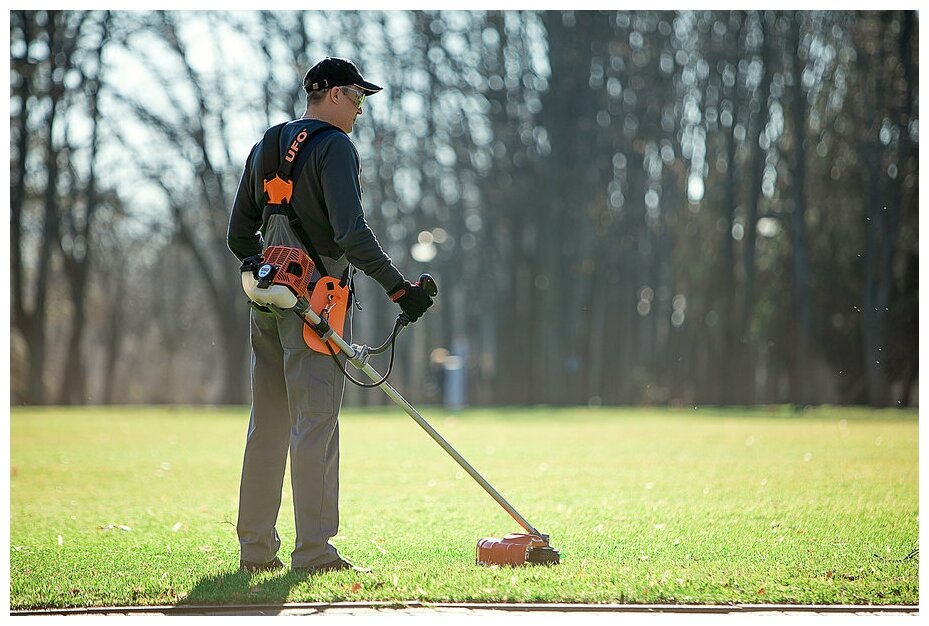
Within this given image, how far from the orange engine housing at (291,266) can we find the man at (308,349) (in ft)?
0.30

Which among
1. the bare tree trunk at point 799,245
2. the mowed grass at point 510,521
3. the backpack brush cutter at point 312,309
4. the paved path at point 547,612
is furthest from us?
the bare tree trunk at point 799,245

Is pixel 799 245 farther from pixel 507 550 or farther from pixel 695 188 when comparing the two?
pixel 507 550

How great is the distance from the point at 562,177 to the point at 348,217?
27.5m

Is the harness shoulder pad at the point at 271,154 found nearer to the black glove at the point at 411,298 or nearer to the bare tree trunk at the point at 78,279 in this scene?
the black glove at the point at 411,298

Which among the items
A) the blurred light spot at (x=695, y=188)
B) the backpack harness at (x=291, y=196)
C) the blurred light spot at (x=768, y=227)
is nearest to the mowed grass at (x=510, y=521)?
the backpack harness at (x=291, y=196)

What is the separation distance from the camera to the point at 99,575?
4867 mm

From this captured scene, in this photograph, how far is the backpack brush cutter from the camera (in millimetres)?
4719

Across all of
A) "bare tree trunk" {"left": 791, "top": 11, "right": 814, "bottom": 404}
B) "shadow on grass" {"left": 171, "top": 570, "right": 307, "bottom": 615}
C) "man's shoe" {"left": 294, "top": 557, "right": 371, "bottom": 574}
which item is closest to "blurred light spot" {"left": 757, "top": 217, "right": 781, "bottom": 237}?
"bare tree trunk" {"left": 791, "top": 11, "right": 814, "bottom": 404}

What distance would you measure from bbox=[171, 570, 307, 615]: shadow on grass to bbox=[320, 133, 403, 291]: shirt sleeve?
3.71ft

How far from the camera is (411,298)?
15.8ft

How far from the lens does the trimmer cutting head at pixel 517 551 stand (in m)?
4.96

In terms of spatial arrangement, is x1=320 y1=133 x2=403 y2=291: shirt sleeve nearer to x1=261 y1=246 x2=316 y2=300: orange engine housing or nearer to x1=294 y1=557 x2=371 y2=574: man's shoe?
x1=261 y1=246 x2=316 y2=300: orange engine housing

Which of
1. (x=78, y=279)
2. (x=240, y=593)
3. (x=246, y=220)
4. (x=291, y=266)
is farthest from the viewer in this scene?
(x=78, y=279)

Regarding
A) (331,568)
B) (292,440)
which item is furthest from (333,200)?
(331,568)
